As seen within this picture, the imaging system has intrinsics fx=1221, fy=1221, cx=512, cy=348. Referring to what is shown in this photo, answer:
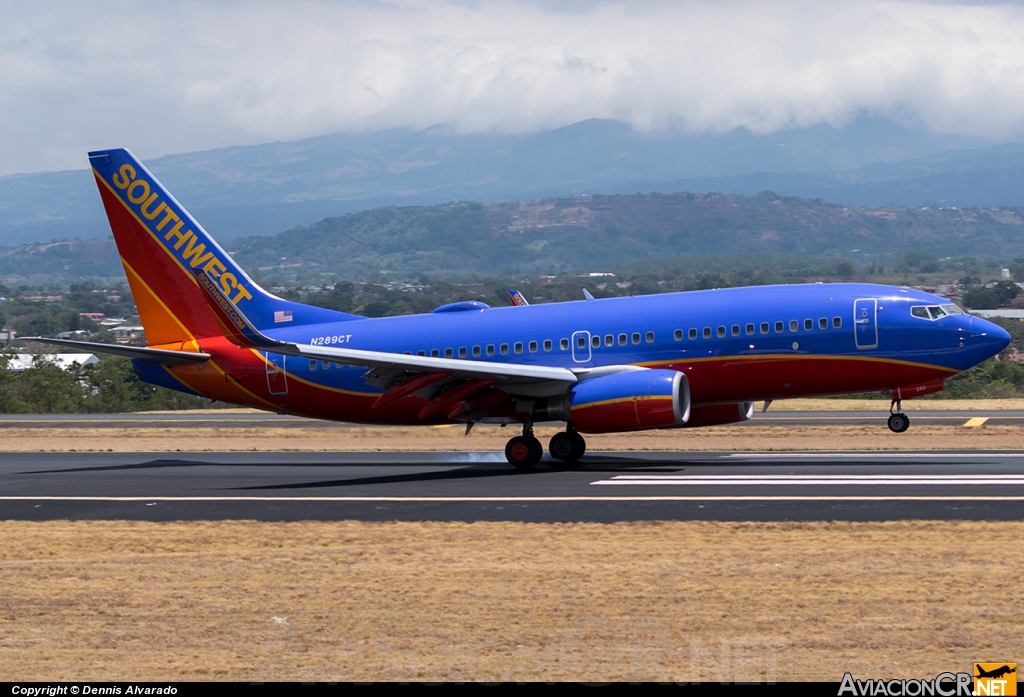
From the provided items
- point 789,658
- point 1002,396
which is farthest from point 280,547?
point 1002,396

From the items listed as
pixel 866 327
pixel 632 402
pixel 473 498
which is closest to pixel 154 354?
pixel 473 498

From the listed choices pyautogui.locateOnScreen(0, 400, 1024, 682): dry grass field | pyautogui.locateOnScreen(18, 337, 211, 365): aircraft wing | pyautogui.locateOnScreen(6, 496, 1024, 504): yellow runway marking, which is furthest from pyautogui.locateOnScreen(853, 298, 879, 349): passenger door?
pyautogui.locateOnScreen(18, 337, 211, 365): aircraft wing

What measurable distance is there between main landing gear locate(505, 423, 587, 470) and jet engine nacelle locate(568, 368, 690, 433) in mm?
1688

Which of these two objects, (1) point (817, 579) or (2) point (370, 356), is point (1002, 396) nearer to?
(2) point (370, 356)

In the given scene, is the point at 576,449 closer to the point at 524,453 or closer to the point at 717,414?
the point at 524,453

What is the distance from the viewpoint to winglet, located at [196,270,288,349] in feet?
98.7

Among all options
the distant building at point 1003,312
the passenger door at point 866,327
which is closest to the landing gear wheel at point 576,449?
the passenger door at point 866,327

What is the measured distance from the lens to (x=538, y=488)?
27.6 meters

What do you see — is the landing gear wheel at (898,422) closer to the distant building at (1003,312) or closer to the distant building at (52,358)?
the distant building at (52,358)

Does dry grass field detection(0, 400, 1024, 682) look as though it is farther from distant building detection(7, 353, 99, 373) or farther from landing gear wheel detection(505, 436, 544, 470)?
distant building detection(7, 353, 99, 373)

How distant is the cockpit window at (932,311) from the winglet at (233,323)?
1599cm

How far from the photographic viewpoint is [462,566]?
1795 centimetres

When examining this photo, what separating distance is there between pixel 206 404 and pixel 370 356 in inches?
2499

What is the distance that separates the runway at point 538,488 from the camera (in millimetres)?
23219
